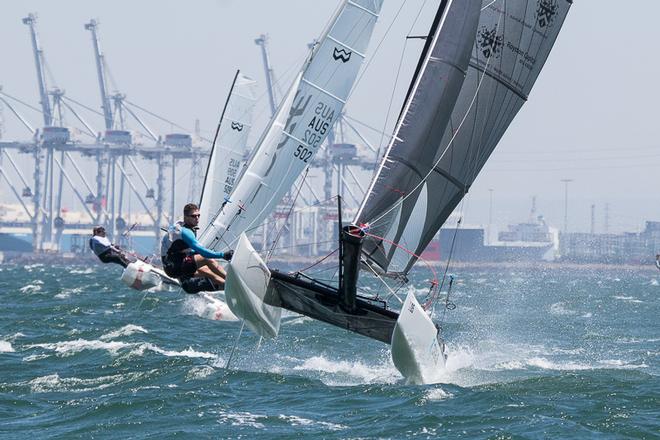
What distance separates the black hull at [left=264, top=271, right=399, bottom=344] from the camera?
33.1ft

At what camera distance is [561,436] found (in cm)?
837

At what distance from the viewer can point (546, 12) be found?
1152cm

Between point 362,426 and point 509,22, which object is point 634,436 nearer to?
point 362,426

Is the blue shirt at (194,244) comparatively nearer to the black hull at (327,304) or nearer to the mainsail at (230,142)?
the black hull at (327,304)

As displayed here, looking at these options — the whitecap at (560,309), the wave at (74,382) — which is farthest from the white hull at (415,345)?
the whitecap at (560,309)

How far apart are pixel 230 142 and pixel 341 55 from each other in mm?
7740

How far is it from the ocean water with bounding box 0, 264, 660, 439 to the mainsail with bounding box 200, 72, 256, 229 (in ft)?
18.8

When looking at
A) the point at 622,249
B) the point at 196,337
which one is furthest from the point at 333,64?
the point at 622,249

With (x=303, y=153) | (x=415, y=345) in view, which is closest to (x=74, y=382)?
(x=415, y=345)

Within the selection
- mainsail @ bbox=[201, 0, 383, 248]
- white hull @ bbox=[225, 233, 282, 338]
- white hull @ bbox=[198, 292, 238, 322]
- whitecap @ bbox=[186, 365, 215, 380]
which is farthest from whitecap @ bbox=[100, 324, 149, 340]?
white hull @ bbox=[225, 233, 282, 338]

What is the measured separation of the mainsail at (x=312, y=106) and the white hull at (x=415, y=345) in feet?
23.5

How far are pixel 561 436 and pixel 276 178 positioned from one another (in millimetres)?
9958

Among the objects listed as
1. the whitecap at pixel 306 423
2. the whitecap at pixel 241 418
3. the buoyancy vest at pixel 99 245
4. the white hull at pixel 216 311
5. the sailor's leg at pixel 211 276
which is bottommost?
the whitecap at pixel 241 418

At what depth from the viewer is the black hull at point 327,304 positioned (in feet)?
33.1
